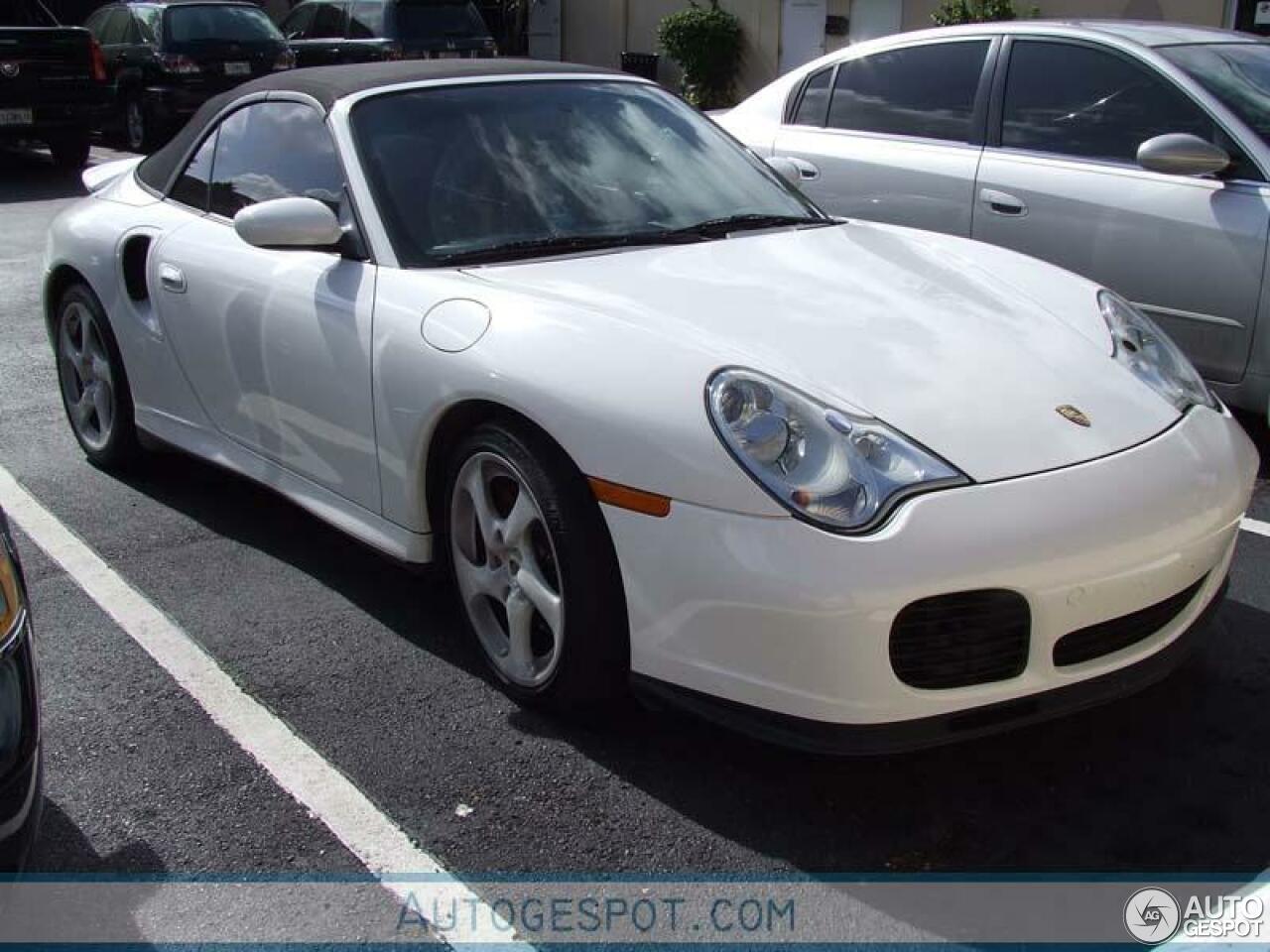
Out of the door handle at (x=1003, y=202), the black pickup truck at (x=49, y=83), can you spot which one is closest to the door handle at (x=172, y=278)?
the door handle at (x=1003, y=202)

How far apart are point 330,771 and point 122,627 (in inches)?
42.4

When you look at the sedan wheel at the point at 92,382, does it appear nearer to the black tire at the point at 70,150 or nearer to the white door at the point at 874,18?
the black tire at the point at 70,150

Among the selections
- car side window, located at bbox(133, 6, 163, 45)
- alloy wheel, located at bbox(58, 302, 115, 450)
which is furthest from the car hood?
car side window, located at bbox(133, 6, 163, 45)

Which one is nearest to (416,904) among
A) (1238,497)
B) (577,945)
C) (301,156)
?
(577,945)

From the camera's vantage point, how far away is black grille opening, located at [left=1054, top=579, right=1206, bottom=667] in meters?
2.75

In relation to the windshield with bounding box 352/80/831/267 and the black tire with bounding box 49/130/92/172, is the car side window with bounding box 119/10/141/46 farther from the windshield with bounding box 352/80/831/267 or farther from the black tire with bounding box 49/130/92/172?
the windshield with bounding box 352/80/831/267

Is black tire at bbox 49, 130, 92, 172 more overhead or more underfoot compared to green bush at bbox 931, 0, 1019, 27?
more underfoot

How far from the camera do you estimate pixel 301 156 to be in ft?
13.1

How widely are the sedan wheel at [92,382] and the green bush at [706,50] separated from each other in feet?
46.0

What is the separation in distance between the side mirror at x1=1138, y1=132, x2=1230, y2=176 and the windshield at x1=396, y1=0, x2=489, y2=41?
1211cm

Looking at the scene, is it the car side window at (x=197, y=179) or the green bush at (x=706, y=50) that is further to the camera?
the green bush at (x=706, y=50)

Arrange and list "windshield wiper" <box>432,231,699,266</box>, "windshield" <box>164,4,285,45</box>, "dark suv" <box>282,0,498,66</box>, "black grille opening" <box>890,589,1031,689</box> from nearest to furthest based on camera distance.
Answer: "black grille opening" <box>890,589,1031,689</box>, "windshield wiper" <box>432,231,699,266</box>, "windshield" <box>164,4,285,45</box>, "dark suv" <box>282,0,498,66</box>

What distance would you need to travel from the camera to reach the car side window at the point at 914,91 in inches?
Answer: 227

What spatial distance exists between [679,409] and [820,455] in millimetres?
302
